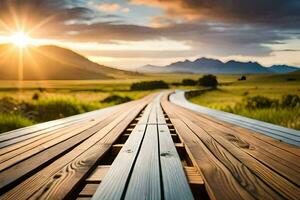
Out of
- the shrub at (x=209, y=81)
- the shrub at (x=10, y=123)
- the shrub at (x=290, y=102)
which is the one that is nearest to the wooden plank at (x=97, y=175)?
the shrub at (x=10, y=123)

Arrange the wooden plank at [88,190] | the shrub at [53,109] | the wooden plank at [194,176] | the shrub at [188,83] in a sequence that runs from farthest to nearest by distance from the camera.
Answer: the shrub at [188,83], the shrub at [53,109], the wooden plank at [194,176], the wooden plank at [88,190]

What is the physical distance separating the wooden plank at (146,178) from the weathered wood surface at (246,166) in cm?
33

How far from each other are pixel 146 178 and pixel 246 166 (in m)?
0.89

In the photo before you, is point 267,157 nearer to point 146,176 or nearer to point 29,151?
point 146,176

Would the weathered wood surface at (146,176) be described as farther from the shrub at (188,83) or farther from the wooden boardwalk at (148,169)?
the shrub at (188,83)

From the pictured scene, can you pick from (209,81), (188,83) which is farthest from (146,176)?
(188,83)

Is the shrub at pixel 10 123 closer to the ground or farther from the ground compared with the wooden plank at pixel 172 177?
closer to the ground

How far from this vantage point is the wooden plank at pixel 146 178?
184 cm

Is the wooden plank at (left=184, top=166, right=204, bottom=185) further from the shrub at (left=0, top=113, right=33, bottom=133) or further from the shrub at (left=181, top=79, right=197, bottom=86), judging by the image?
the shrub at (left=181, top=79, right=197, bottom=86)

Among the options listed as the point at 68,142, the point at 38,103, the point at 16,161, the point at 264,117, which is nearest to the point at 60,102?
the point at 38,103

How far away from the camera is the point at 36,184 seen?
6.77ft

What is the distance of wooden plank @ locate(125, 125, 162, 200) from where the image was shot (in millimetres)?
1838

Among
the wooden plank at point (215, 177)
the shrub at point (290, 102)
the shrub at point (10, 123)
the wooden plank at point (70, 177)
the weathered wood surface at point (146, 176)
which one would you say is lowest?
the shrub at point (290, 102)

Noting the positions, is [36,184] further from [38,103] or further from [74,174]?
[38,103]
